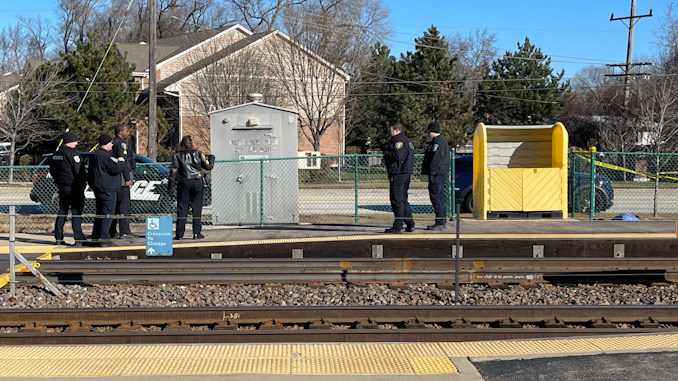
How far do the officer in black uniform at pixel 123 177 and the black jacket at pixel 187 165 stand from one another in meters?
0.74

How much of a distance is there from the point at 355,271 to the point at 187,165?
3.82 meters

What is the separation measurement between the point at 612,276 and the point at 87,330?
6.84 meters

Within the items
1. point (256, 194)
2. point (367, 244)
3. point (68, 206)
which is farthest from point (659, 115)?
point (68, 206)

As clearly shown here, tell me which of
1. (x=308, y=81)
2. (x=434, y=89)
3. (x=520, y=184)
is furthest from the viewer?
(x=434, y=89)

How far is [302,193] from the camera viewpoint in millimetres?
16328

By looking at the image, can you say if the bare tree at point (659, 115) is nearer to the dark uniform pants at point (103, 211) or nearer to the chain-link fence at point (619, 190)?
the chain-link fence at point (619, 190)

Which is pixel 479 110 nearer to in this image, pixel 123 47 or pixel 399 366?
pixel 123 47

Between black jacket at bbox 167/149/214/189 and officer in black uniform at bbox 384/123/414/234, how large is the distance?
3.08 m

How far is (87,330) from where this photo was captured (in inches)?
286

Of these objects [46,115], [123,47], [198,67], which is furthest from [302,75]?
[123,47]

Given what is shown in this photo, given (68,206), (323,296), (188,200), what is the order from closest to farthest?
(323,296), (68,206), (188,200)

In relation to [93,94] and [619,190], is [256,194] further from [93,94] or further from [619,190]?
[93,94]

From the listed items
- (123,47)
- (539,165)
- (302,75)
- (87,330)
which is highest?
(123,47)

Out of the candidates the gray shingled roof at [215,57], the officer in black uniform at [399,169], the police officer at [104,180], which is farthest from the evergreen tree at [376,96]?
the police officer at [104,180]
